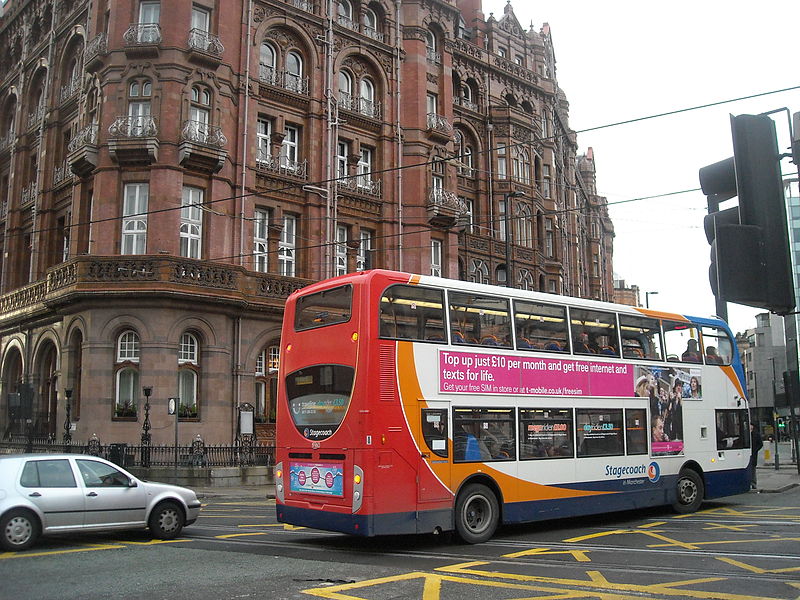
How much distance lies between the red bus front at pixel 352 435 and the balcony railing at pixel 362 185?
22166 mm

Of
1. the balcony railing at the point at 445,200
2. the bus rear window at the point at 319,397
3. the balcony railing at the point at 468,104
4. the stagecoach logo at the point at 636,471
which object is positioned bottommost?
the stagecoach logo at the point at 636,471

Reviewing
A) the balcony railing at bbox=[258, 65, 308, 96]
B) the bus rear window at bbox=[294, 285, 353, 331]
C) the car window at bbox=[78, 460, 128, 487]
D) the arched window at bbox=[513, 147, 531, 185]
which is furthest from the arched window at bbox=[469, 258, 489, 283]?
the car window at bbox=[78, 460, 128, 487]

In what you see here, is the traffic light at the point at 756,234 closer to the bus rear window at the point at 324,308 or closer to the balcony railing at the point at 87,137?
the bus rear window at the point at 324,308

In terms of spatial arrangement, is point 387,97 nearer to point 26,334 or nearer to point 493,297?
point 26,334

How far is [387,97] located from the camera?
1467 inches

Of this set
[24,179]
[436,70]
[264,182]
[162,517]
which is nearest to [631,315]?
[162,517]

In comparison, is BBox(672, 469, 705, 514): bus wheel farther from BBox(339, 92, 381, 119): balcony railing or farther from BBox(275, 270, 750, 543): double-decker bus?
BBox(339, 92, 381, 119): balcony railing

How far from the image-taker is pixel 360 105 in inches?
1431

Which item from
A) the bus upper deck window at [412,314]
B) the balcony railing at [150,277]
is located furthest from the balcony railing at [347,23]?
the bus upper deck window at [412,314]

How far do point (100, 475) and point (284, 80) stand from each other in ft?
78.6

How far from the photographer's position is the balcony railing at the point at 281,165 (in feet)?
106

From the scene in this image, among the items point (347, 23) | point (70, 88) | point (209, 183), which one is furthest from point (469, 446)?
point (70, 88)

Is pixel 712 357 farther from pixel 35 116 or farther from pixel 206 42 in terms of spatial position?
pixel 35 116

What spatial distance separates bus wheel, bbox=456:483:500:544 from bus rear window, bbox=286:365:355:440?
8.47ft
